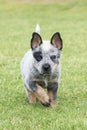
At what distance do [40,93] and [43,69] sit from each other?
0.41m

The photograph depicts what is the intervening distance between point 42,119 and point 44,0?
1649 inches

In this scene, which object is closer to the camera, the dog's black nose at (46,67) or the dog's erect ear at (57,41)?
the dog's black nose at (46,67)

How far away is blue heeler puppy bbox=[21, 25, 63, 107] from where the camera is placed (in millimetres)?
7031

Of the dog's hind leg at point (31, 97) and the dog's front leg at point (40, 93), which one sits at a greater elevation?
the dog's front leg at point (40, 93)

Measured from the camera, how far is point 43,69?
7.00 m

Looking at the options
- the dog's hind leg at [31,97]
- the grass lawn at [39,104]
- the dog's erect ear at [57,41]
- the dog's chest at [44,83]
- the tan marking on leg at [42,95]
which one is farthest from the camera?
the dog's hind leg at [31,97]

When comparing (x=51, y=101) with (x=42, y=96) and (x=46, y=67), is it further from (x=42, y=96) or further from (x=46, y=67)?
(x=46, y=67)

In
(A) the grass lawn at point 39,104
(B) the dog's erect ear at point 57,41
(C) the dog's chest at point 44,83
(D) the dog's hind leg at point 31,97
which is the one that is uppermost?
(B) the dog's erect ear at point 57,41

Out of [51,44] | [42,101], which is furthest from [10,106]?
[51,44]

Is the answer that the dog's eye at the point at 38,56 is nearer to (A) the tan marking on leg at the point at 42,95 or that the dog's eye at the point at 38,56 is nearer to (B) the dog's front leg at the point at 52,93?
(A) the tan marking on leg at the point at 42,95

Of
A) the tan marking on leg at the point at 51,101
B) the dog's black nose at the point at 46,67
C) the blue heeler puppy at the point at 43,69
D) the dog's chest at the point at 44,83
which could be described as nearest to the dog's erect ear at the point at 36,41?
the blue heeler puppy at the point at 43,69

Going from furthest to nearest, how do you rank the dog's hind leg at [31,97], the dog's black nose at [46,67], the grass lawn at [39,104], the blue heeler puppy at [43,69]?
the dog's hind leg at [31,97] → the blue heeler puppy at [43,69] → the dog's black nose at [46,67] → the grass lawn at [39,104]

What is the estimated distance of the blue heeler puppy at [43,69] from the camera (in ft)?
23.1

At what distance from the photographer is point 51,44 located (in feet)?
23.8
